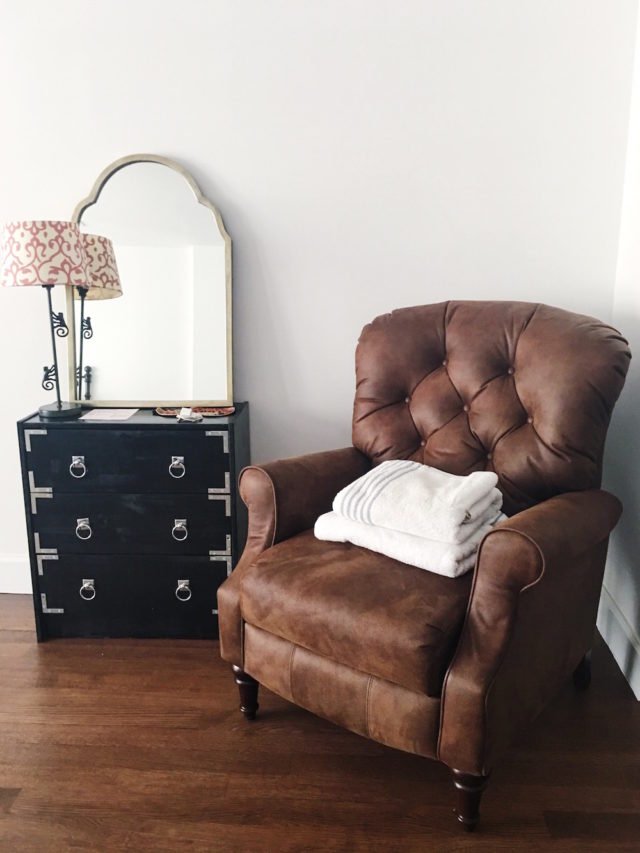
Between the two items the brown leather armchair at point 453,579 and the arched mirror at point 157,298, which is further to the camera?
the arched mirror at point 157,298

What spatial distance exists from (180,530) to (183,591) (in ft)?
0.65

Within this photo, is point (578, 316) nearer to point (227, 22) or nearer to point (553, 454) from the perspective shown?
point (553, 454)

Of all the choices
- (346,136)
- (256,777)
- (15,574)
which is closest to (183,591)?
(256,777)

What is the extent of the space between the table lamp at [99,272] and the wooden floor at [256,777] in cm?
116

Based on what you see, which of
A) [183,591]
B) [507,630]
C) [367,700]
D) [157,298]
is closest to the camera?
[507,630]

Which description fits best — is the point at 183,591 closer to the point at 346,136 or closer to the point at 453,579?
the point at 453,579

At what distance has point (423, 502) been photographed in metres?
1.45

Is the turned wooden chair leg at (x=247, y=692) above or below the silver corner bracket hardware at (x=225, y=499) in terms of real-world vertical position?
below

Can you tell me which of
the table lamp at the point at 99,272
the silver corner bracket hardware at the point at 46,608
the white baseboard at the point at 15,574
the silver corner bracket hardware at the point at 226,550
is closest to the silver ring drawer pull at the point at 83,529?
the silver corner bracket hardware at the point at 46,608

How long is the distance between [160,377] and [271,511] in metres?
0.79

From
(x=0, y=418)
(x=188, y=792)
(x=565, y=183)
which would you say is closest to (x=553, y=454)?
(x=565, y=183)

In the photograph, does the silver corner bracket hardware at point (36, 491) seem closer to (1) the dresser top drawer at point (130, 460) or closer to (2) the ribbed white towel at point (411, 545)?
(1) the dresser top drawer at point (130, 460)

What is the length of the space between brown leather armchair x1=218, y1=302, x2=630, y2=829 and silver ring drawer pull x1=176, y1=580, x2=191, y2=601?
437 millimetres

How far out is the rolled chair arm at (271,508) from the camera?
1584 millimetres
